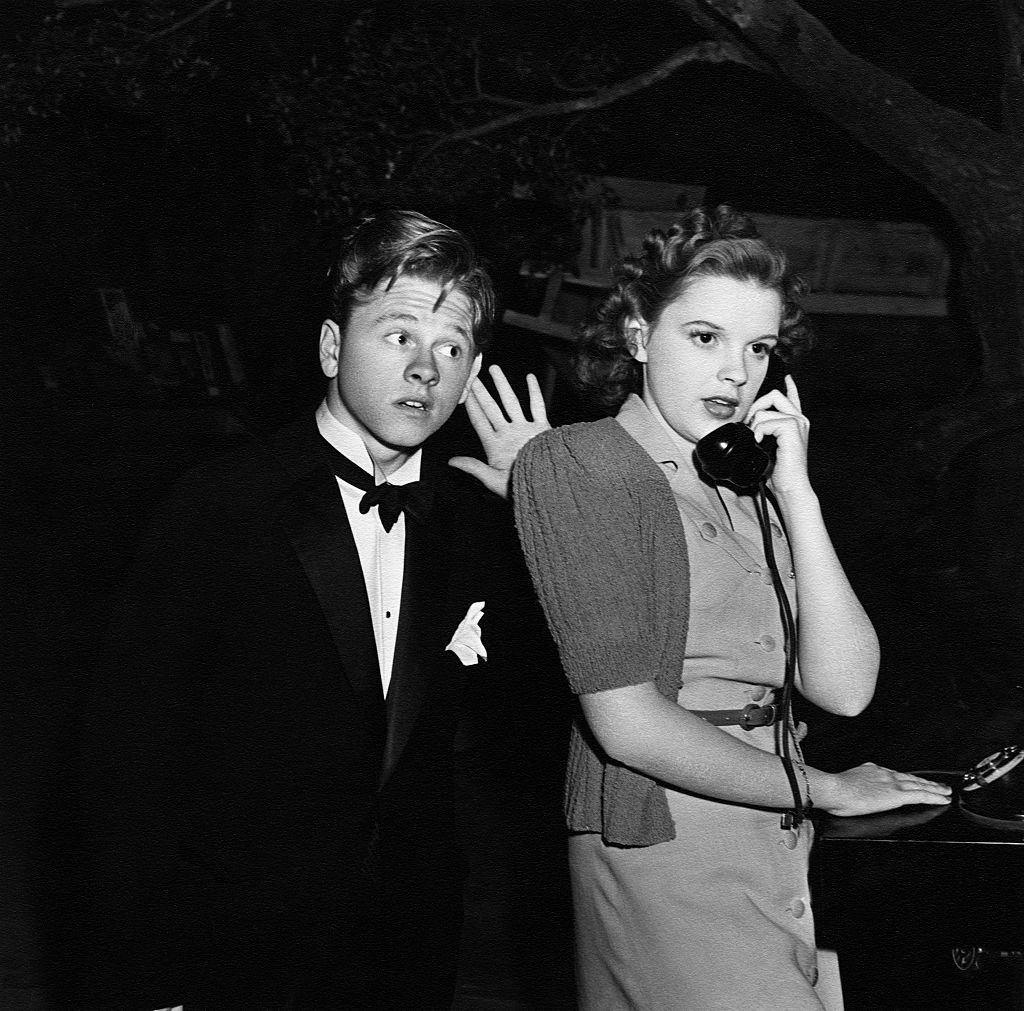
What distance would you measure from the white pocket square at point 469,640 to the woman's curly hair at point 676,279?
0.41 metres

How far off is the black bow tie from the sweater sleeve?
0.35m

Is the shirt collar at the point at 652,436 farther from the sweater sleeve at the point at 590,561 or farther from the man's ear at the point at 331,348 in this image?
the man's ear at the point at 331,348

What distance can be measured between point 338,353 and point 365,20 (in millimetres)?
1303

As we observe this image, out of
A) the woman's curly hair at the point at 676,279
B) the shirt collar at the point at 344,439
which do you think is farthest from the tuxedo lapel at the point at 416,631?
the woman's curly hair at the point at 676,279

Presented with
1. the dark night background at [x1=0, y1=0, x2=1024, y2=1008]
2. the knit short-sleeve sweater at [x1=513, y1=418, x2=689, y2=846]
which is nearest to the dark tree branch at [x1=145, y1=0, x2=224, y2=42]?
the dark night background at [x1=0, y1=0, x2=1024, y2=1008]

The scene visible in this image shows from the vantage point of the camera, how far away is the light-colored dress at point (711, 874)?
138 centimetres

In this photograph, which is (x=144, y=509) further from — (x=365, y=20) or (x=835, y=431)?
(x=835, y=431)

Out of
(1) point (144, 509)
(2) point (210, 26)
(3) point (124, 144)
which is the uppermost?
(2) point (210, 26)

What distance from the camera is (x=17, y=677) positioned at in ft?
9.98

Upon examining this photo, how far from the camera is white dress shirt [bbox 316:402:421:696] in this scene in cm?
169

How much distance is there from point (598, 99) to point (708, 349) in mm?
1364

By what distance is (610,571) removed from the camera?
1.33m

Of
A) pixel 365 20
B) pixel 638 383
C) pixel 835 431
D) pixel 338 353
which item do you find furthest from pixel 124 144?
pixel 835 431

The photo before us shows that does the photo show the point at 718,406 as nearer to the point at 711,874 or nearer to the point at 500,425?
the point at 500,425
